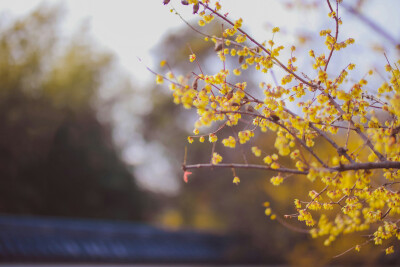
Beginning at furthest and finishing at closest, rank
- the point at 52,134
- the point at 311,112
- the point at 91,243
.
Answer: the point at 52,134
the point at 91,243
the point at 311,112

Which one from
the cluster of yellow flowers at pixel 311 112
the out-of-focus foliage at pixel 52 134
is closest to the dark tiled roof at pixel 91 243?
the out-of-focus foliage at pixel 52 134

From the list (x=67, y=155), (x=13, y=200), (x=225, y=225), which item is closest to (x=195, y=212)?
(x=225, y=225)

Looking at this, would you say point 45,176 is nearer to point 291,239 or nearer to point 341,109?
point 291,239

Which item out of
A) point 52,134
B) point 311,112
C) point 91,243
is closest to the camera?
point 311,112

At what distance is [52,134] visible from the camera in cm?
899

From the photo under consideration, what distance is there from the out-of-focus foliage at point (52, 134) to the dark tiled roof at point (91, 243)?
241 centimetres

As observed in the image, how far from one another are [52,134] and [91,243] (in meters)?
3.79

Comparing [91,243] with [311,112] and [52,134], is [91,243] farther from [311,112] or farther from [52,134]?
[311,112]

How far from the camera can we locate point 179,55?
13023 millimetres

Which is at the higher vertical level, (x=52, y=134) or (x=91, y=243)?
(x=52, y=134)

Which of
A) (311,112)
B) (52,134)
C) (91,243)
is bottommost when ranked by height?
(311,112)

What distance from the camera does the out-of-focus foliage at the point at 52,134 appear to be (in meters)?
8.30

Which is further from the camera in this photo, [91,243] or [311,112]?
[91,243]

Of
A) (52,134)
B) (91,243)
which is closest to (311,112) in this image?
(91,243)
